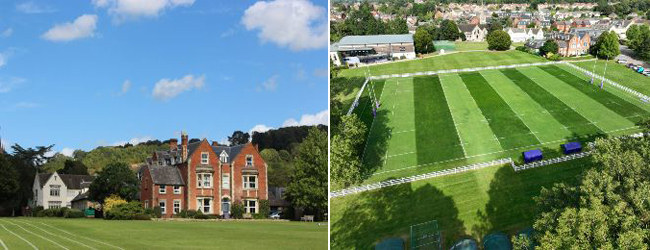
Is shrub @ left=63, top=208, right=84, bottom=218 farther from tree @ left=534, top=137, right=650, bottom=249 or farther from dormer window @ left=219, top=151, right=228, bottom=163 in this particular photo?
tree @ left=534, top=137, right=650, bottom=249

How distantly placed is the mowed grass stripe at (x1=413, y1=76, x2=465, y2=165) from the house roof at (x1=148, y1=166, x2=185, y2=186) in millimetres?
13971

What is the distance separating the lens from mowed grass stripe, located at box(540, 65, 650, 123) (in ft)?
64.4

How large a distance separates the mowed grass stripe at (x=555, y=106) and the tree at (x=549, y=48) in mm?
2255

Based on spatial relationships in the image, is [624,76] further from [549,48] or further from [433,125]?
[433,125]

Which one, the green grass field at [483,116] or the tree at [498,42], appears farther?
the tree at [498,42]

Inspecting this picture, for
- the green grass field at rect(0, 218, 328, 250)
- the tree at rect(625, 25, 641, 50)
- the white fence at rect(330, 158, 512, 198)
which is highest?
the tree at rect(625, 25, 641, 50)

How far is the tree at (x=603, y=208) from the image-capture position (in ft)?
31.1

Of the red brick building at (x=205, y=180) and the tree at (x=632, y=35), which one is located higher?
the tree at (x=632, y=35)

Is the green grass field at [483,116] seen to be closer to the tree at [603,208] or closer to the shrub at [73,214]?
the tree at [603,208]

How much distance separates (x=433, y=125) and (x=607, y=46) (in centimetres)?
937

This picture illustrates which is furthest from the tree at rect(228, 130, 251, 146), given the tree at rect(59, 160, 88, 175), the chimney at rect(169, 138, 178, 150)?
the chimney at rect(169, 138, 178, 150)

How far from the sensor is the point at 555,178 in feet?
50.8

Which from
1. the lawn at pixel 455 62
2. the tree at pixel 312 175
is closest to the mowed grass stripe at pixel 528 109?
the lawn at pixel 455 62

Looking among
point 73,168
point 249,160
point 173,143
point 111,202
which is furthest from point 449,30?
point 73,168
